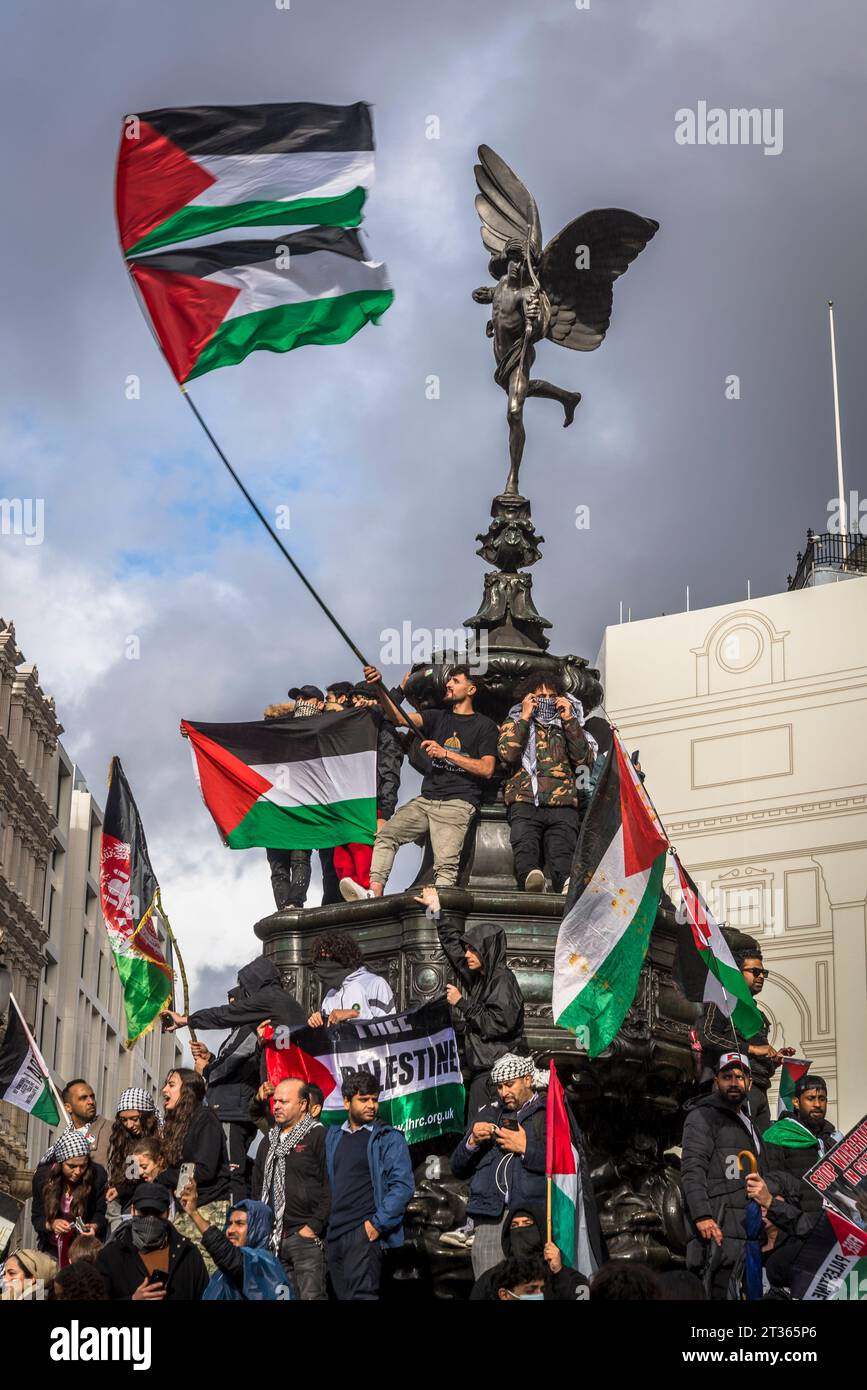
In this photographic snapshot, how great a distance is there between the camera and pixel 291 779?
14.8m

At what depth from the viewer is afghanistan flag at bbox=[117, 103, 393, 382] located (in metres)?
15.6

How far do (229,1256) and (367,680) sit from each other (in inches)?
234

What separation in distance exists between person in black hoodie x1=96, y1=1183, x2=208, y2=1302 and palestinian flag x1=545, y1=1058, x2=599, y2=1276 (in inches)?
62.5

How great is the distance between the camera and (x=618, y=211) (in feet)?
51.9

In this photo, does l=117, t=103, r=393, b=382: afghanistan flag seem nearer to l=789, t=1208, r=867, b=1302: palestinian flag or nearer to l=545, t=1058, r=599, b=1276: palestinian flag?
l=545, t=1058, r=599, b=1276: palestinian flag

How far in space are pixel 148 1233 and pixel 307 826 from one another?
6.81 m

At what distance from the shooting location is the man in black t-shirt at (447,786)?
44.1 feet

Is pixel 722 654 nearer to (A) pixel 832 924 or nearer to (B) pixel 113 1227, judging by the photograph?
(A) pixel 832 924

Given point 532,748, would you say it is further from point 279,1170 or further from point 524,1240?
point 524,1240

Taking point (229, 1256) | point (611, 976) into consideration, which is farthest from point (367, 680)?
point (229, 1256)

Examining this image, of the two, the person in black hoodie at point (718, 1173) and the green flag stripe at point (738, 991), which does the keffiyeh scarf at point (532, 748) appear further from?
the person in black hoodie at point (718, 1173)

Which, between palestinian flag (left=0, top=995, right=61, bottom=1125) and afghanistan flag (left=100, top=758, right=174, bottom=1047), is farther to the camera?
afghanistan flag (left=100, top=758, right=174, bottom=1047)

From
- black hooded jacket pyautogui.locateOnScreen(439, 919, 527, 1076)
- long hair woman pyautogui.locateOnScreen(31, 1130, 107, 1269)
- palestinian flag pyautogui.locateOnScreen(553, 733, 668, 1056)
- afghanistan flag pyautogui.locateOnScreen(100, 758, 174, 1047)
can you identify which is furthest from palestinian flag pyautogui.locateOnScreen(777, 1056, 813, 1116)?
afghanistan flag pyautogui.locateOnScreen(100, 758, 174, 1047)

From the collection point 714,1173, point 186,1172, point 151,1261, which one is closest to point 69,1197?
point 186,1172
